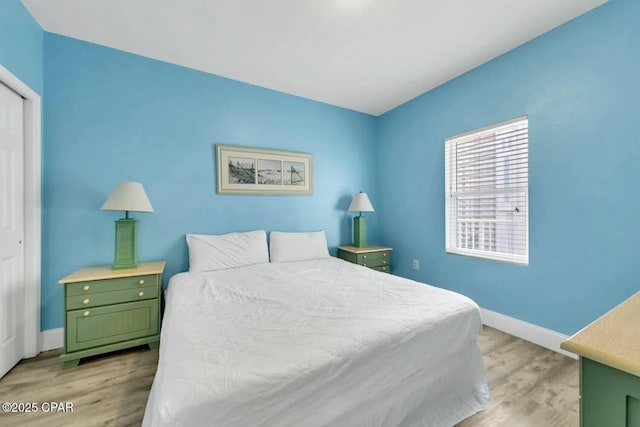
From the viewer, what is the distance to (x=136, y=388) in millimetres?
1670

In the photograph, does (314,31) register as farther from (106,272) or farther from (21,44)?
(106,272)

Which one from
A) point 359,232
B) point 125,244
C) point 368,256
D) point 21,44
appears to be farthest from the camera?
point 359,232

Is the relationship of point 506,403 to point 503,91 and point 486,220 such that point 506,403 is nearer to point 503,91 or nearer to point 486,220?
point 486,220

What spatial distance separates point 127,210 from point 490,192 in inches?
131

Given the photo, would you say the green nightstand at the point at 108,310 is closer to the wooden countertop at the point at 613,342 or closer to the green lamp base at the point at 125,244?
the green lamp base at the point at 125,244

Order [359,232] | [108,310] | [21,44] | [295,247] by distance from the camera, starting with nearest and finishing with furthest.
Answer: [21,44] < [108,310] < [295,247] < [359,232]

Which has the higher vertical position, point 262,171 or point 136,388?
point 262,171

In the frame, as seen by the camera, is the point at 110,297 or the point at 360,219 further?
the point at 360,219

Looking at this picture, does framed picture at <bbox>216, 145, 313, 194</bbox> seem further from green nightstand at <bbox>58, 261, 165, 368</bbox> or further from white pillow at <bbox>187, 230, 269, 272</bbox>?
green nightstand at <bbox>58, 261, 165, 368</bbox>

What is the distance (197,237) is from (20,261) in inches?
48.1

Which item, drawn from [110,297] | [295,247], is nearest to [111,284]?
[110,297]

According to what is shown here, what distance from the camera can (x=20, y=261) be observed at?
1.93 meters

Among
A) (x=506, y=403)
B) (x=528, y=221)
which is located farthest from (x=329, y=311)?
(x=528, y=221)

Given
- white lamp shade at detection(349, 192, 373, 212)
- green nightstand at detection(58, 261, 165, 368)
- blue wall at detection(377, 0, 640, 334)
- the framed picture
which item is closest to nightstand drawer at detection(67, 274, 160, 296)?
green nightstand at detection(58, 261, 165, 368)
